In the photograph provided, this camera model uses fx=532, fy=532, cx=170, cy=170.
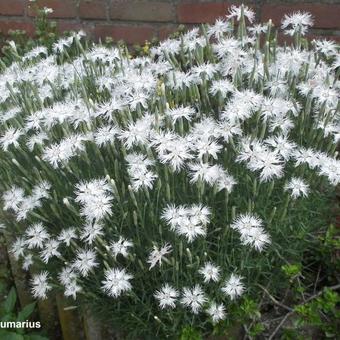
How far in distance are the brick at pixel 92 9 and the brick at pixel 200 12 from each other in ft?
1.58

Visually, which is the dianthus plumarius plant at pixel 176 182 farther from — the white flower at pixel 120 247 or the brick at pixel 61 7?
the brick at pixel 61 7

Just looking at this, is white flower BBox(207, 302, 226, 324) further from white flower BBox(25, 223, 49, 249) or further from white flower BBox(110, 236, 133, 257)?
white flower BBox(25, 223, 49, 249)

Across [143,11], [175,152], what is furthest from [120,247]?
[143,11]

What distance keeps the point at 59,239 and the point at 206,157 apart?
20.6 inches

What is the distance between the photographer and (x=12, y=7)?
3250 millimetres

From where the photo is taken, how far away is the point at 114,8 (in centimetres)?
292

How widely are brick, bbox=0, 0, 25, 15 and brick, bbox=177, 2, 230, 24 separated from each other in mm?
1088

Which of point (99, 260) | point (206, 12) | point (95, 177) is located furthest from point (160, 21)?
point (99, 260)

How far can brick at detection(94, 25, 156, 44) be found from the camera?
2869 mm

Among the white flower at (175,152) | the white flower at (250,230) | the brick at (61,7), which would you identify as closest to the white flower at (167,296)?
the white flower at (250,230)

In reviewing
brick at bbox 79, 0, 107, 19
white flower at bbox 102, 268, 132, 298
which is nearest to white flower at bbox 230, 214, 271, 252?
white flower at bbox 102, 268, 132, 298

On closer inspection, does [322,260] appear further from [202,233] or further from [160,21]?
[160,21]

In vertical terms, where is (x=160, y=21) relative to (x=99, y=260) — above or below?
above

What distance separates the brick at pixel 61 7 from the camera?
9.96ft
